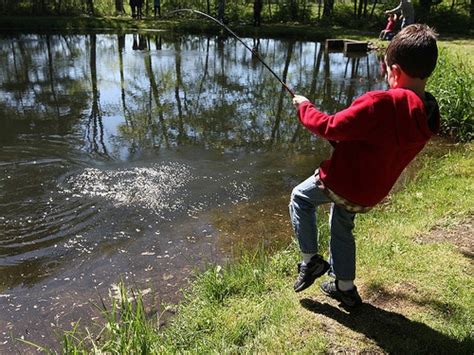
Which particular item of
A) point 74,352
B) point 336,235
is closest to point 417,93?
point 336,235

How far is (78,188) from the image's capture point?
6.60 meters

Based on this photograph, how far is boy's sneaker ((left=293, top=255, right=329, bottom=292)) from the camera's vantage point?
3.26 m

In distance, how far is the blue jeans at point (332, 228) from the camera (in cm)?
302

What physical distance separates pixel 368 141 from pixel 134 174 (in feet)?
16.3

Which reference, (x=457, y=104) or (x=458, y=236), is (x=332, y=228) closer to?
(x=458, y=236)

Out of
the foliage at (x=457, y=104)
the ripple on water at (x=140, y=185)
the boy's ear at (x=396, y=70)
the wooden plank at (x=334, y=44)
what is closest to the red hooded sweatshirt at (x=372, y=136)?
the boy's ear at (x=396, y=70)

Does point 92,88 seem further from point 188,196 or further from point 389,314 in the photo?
point 389,314

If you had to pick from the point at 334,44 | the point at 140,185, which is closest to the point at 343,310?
the point at 140,185

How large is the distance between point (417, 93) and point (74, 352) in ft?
7.55

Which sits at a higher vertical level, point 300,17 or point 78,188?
point 300,17

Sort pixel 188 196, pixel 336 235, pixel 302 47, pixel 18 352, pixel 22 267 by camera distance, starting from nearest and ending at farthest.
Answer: pixel 336 235 < pixel 18 352 < pixel 22 267 < pixel 188 196 < pixel 302 47

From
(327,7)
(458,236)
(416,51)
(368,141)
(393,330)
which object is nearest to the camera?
(416,51)

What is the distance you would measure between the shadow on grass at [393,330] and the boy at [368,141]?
0.37ft

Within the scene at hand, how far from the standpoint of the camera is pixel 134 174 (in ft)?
23.3
